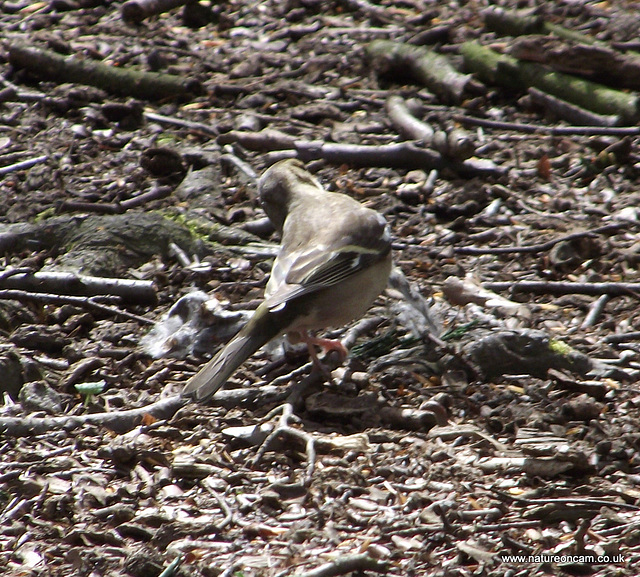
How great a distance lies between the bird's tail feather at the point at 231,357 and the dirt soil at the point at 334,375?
28 centimetres

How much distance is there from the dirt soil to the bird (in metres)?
0.29

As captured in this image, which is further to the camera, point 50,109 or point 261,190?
point 50,109

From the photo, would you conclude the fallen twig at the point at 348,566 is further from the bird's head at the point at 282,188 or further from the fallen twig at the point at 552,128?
the fallen twig at the point at 552,128

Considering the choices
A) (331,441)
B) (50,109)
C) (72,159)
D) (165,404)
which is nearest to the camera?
(331,441)

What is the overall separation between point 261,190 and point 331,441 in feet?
8.62

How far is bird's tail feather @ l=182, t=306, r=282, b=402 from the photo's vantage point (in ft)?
14.9

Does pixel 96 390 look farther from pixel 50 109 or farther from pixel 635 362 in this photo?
pixel 50 109

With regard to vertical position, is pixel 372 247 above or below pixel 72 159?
above

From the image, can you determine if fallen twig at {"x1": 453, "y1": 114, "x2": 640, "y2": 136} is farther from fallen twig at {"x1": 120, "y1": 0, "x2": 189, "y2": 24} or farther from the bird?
fallen twig at {"x1": 120, "y1": 0, "x2": 189, "y2": 24}

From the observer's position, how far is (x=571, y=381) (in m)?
4.84

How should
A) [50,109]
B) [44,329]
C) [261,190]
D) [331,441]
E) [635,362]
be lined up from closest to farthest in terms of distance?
[331,441] < [635,362] < [44,329] < [261,190] < [50,109]

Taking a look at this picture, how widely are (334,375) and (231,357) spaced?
2.45ft

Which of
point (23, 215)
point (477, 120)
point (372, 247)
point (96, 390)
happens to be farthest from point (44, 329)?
point (477, 120)

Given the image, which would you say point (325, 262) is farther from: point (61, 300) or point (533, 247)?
point (533, 247)
